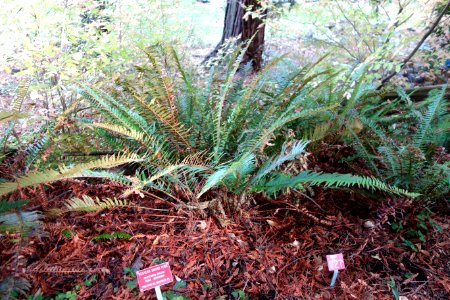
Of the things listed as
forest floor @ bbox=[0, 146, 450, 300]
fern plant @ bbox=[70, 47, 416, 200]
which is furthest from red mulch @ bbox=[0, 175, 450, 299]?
fern plant @ bbox=[70, 47, 416, 200]

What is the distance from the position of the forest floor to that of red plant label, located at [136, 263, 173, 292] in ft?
0.46

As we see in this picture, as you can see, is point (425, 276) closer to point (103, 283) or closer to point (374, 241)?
point (374, 241)

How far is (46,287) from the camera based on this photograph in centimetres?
138

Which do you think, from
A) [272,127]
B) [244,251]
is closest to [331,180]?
[272,127]

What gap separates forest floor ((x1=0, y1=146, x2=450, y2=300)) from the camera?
1487 millimetres

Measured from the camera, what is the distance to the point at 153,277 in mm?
1333

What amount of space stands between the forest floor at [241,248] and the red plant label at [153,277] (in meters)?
0.14

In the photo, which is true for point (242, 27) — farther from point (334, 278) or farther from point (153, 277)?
point (153, 277)

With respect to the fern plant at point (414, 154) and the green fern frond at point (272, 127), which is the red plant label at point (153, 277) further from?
the fern plant at point (414, 154)

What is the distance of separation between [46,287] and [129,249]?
0.37 meters

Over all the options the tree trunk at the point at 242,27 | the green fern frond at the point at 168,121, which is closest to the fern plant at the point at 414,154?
the green fern frond at the point at 168,121

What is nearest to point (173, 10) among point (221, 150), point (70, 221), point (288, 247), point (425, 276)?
point (221, 150)

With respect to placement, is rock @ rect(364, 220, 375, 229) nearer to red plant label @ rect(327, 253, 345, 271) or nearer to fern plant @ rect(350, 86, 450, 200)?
fern plant @ rect(350, 86, 450, 200)

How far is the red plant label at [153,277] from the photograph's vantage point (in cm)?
131
